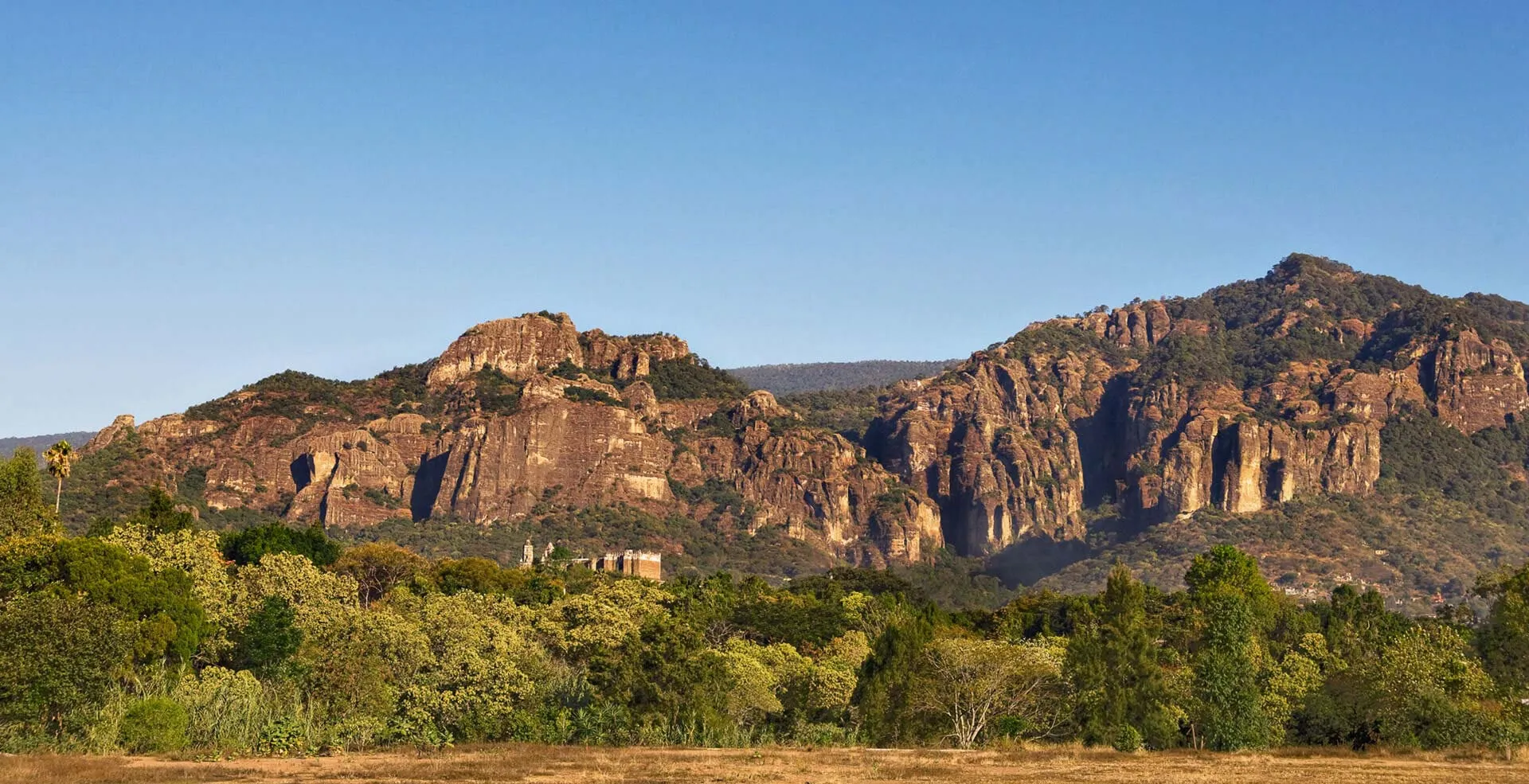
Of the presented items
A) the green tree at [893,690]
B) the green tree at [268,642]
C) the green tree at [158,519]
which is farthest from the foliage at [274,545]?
the green tree at [893,690]

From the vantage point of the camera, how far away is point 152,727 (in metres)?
68.1

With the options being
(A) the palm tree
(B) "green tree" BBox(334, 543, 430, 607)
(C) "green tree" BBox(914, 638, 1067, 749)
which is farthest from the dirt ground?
(A) the palm tree

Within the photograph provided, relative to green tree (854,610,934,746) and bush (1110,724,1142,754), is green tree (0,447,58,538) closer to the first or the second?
green tree (854,610,934,746)

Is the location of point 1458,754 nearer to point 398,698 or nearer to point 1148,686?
point 1148,686

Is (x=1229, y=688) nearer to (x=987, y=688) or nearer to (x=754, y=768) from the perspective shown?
(x=987, y=688)

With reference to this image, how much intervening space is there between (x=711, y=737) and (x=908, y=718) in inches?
379

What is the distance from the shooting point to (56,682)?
68438 mm

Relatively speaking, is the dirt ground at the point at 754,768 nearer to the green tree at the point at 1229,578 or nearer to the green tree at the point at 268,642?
the green tree at the point at 268,642

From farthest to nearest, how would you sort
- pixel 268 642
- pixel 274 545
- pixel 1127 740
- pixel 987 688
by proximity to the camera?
pixel 274 545
pixel 268 642
pixel 987 688
pixel 1127 740

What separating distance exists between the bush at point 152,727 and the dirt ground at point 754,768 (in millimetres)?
2735

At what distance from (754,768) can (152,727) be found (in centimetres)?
2330

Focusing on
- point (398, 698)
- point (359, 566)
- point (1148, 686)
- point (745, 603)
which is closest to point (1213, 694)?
point (1148, 686)

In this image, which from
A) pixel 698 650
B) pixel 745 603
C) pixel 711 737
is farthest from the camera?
pixel 745 603

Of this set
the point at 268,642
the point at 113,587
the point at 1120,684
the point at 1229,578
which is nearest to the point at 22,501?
the point at 113,587
